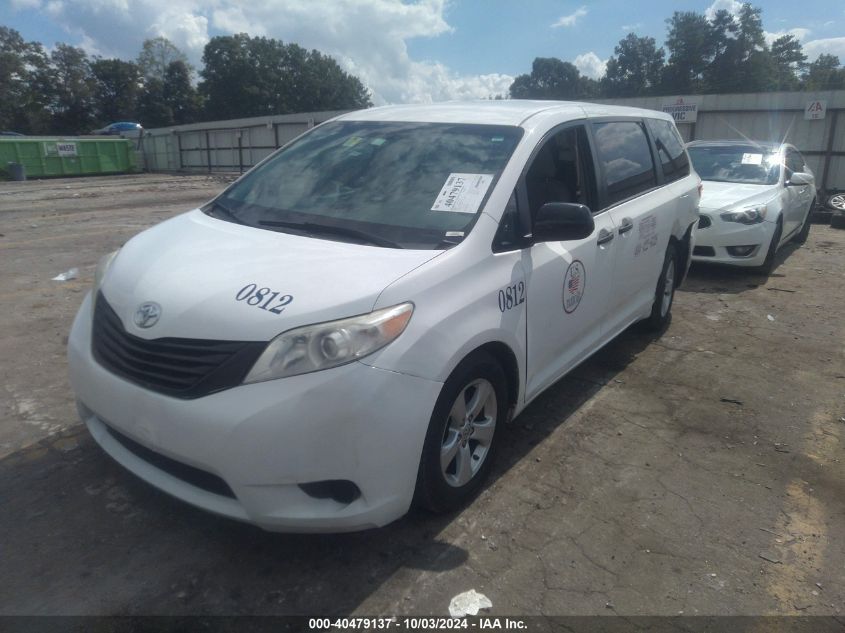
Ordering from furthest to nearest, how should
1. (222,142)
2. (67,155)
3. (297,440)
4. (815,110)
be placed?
1. (222,142)
2. (67,155)
3. (815,110)
4. (297,440)

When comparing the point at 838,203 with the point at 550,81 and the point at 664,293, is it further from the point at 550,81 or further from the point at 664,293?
the point at 550,81

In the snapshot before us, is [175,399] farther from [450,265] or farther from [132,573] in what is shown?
[450,265]

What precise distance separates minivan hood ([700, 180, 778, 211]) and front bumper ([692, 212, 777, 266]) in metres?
0.19

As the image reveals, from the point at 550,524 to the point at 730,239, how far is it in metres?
5.84

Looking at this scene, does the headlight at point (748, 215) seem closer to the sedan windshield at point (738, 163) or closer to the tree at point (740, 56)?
the sedan windshield at point (738, 163)

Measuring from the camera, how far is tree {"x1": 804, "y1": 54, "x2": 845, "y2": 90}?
63.2m

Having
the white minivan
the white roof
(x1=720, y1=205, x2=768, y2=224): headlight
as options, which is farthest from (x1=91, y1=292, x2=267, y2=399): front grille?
(x1=720, y1=205, x2=768, y2=224): headlight

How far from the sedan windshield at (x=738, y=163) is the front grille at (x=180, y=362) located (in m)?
8.03

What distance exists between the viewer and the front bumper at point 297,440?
7.22ft

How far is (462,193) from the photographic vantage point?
120 inches

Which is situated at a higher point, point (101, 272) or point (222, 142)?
point (222, 142)

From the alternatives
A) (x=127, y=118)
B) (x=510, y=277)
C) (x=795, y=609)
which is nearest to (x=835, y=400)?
(x=795, y=609)

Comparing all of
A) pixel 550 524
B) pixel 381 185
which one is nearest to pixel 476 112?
pixel 381 185

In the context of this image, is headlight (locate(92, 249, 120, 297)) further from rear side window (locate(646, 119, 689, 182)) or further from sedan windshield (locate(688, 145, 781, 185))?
sedan windshield (locate(688, 145, 781, 185))
